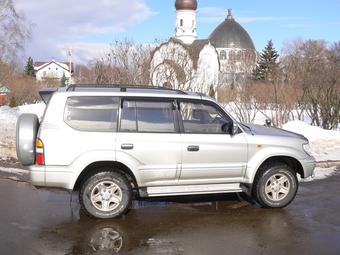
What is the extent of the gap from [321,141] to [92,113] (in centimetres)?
949

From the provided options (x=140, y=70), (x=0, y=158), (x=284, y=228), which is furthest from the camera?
(x=140, y=70)

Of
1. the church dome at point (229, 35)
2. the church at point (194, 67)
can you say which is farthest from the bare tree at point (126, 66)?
the church dome at point (229, 35)

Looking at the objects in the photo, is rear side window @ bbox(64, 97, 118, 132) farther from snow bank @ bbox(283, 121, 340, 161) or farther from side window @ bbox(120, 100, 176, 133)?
snow bank @ bbox(283, 121, 340, 161)

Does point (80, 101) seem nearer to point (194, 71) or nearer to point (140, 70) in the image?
point (140, 70)

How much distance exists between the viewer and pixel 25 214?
25.2ft

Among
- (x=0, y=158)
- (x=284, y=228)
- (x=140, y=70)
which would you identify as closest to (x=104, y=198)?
(x=284, y=228)

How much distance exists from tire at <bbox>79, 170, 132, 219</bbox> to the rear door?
27 centimetres

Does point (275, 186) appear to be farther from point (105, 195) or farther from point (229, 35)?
point (229, 35)

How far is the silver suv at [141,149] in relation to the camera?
23.8 ft

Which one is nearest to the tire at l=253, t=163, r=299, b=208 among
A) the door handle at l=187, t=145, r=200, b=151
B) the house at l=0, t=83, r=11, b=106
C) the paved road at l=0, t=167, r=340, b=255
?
the paved road at l=0, t=167, r=340, b=255

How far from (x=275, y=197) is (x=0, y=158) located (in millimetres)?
7426

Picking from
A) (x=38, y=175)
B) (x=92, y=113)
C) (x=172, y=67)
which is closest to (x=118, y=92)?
(x=92, y=113)

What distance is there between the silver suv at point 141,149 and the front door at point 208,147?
2 centimetres

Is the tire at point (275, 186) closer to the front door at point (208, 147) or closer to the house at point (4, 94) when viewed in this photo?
the front door at point (208, 147)
